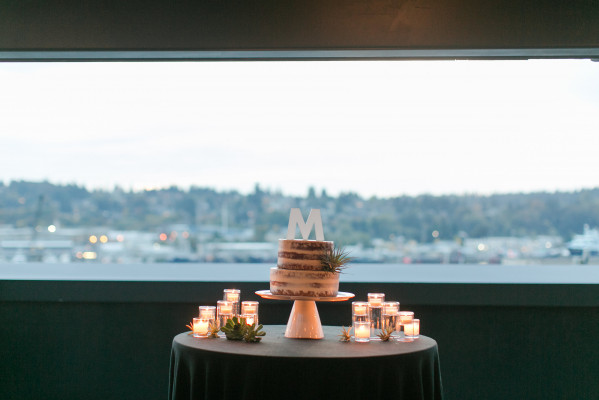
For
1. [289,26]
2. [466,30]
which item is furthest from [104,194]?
[466,30]

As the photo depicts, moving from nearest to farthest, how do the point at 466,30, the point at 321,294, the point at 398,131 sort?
1. the point at 321,294
2. the point at 466,30
3. the point at 398,131

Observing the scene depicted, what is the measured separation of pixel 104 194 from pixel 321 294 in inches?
80.5

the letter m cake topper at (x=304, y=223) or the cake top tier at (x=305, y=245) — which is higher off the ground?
the letter m cake topper at (x=304, y=223)

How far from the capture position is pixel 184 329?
11.8 ft

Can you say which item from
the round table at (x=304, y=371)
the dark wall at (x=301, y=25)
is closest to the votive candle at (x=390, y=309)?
the round table at (x=304, y=371)

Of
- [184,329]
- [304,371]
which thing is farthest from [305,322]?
[184,329]

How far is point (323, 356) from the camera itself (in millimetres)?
2168

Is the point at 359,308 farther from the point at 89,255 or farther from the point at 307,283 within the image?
the point at 89,255

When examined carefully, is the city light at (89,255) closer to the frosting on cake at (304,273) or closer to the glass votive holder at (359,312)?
the frosting on cake at (304,273)

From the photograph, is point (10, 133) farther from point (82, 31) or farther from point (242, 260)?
point (242, 260)

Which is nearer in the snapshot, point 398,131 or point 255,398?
point 255,398

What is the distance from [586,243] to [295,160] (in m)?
1.95

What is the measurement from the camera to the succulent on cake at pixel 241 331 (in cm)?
246

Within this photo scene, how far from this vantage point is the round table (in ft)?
7.05
